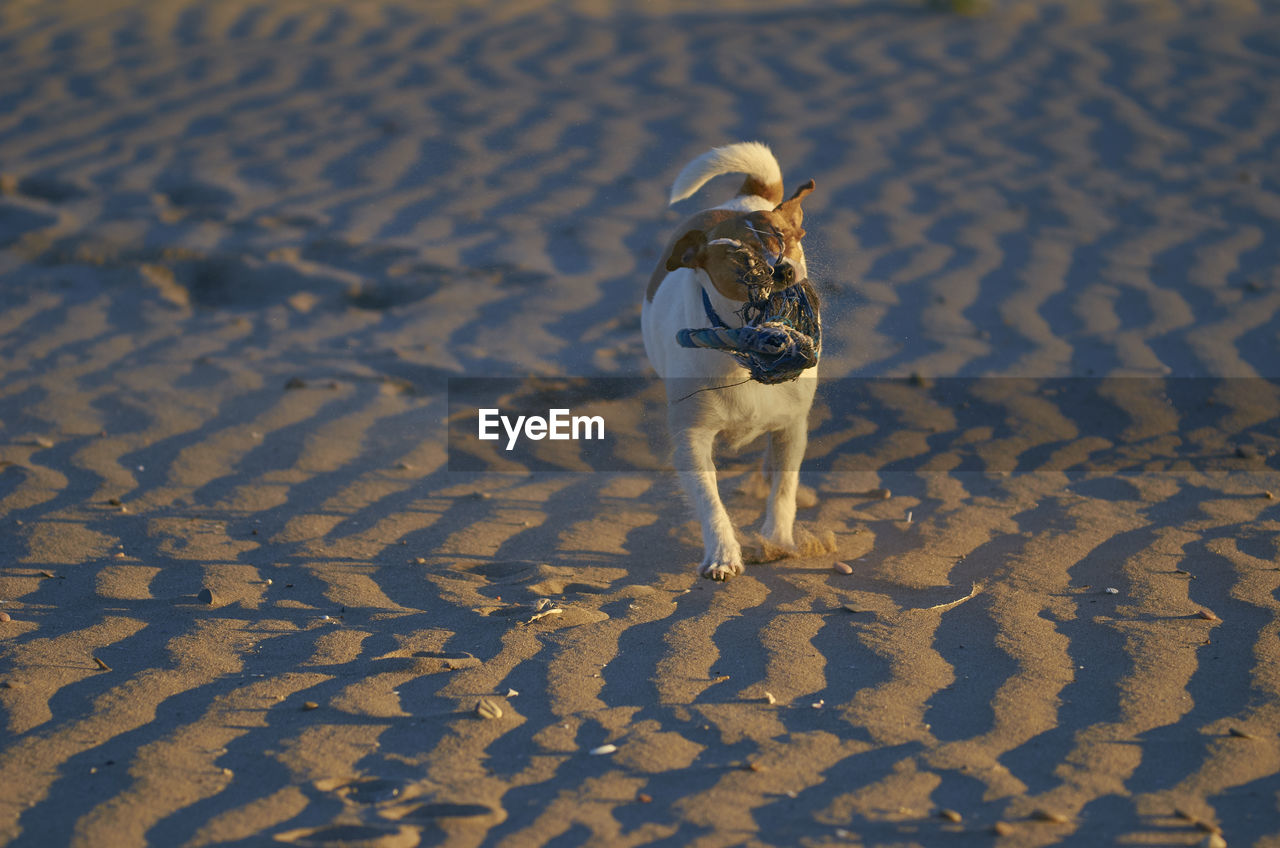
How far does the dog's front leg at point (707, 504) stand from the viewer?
4008 millimetres

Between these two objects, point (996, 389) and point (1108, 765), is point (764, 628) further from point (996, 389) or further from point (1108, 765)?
point (996, 389)

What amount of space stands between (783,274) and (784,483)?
1.07 m

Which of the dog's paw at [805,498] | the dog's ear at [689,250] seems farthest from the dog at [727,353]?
the dog's paw at [805,498]

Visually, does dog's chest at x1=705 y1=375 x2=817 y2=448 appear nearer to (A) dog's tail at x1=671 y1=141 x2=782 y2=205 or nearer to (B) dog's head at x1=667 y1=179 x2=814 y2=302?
(B) dog's head at x1=667 y1=179 x2=814 y2=302

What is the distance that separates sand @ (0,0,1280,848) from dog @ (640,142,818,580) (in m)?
0.24

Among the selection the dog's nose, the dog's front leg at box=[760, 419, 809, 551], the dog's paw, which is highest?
the dog's nose

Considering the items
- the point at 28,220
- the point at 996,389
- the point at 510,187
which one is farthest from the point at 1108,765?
the point at 28,220

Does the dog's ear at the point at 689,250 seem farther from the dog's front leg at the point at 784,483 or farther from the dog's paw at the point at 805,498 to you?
the dog's paw at the point at 805,498

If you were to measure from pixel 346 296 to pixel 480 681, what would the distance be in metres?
4.84

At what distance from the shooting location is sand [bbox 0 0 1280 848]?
8.87 ft

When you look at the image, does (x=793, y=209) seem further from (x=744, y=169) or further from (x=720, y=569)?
(x=720, y=569)

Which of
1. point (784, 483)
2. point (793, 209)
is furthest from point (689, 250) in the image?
point (784, 483)

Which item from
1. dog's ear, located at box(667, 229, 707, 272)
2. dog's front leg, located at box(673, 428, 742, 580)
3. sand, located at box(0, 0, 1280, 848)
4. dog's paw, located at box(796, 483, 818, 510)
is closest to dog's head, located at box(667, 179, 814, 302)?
dog's ear, located at box(667, 229, 707, 272)

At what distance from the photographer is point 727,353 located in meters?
3.83
